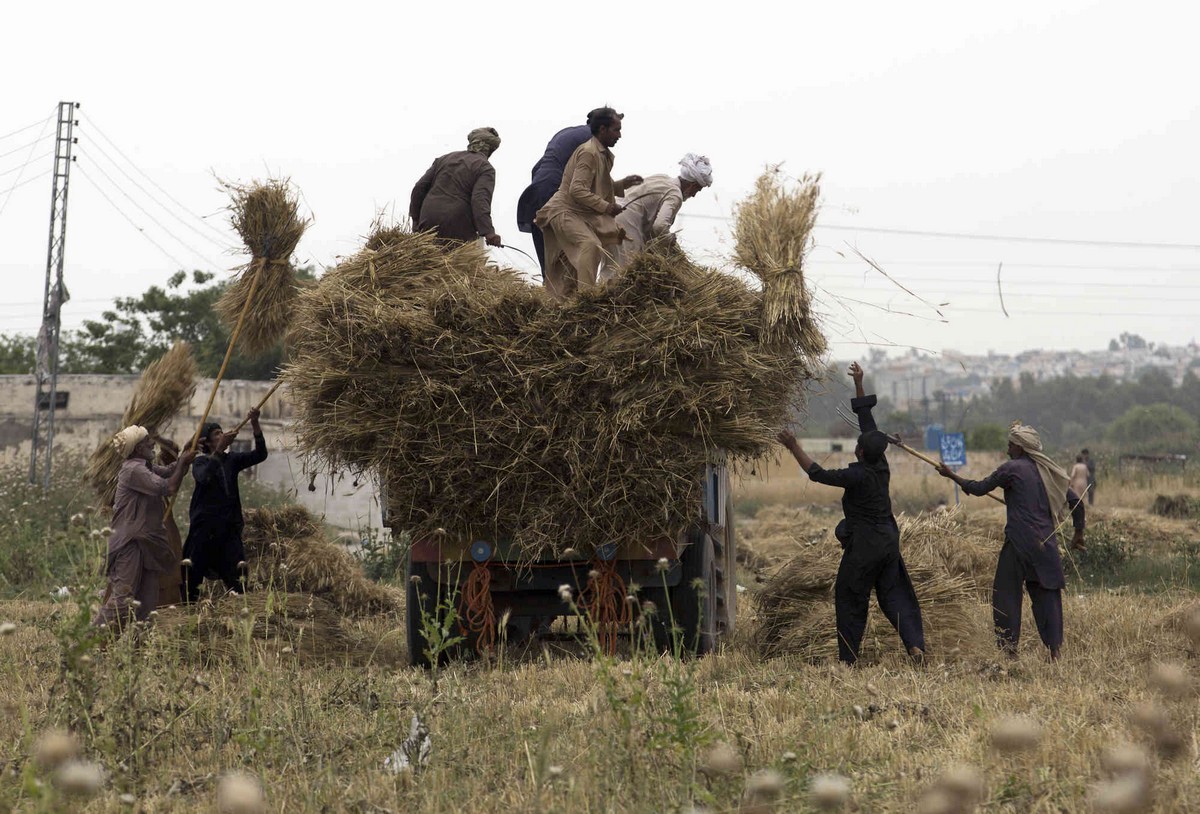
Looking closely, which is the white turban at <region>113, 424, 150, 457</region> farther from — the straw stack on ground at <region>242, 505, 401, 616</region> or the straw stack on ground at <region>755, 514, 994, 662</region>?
the straw stack on ground at <region>755, 514, 994, 662</region>

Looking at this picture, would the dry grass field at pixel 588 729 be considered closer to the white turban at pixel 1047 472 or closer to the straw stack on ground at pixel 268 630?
the straw stack on ground at pixel 268 630

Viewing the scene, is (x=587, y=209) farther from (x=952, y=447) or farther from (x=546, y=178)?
(x=952, y=447)

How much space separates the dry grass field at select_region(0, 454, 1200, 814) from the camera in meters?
3.93

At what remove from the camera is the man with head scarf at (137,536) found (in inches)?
303

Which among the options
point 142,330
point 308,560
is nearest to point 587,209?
point 308,560

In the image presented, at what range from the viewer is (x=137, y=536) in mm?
7711

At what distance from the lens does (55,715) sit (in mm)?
5078

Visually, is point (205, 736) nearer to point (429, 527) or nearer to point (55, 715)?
point (55, 715)

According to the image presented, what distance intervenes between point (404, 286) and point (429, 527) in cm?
139

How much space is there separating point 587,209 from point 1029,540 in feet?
11.2

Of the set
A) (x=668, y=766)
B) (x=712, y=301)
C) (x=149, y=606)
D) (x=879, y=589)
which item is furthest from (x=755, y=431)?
(x=149, y=606)

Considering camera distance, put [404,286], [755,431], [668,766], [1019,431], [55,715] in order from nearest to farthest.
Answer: [668,766] → [55,715] → [755,431] → [404,286] → [1019,431]

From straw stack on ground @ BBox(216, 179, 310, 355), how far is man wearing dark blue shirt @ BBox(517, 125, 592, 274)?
1594mm

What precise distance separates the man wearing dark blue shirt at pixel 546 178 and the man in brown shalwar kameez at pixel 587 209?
2.89ft
